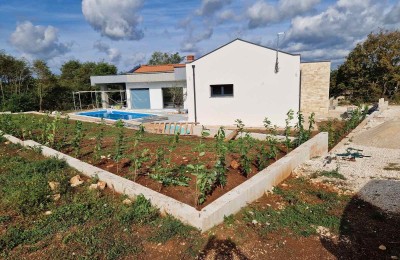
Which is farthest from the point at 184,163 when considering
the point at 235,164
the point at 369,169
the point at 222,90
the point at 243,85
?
the point at 222,90

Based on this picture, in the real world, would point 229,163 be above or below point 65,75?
below

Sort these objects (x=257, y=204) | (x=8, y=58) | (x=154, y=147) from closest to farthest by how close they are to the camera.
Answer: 1. (x=257, y=204)
2. (x=154, y=147)
3. (x=8, y=58)

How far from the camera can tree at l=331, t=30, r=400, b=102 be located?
2266 cm

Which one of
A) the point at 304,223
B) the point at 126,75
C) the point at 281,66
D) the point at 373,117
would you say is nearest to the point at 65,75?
the point at 126,75

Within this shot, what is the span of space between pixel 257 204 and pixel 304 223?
818 millimetres

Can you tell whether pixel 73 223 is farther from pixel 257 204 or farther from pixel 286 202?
pixel 286 202

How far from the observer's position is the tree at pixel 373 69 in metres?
22.7

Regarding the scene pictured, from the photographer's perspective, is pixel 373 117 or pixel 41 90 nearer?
pixel 373 117

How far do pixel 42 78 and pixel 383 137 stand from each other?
2568 cm

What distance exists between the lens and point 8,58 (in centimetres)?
2152

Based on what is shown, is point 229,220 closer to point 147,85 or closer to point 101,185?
point 101,185

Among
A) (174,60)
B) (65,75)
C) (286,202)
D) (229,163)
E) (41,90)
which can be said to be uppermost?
(174,60)

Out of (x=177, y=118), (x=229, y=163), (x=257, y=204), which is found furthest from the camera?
(x=177, y=118)

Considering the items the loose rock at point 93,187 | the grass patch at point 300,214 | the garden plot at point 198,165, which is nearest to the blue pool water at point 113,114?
the garden plot at point 198,165
